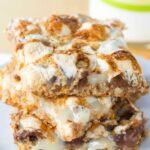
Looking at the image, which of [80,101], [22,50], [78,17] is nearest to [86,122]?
[80,101]

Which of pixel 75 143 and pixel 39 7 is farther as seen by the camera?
pixel 39 7

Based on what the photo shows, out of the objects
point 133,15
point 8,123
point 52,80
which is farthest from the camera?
point 133,15

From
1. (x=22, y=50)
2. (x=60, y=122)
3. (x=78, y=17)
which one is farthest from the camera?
(x=78, y=17)

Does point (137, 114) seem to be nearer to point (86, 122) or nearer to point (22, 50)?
point (86, 122)

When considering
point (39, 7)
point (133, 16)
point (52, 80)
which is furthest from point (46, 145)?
point (39, 7)

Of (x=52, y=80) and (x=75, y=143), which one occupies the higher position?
(x=52, y=80)

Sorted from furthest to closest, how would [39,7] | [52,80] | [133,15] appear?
[39,7] < [133,15] < [52,80]

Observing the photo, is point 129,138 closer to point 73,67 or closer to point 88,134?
point 88,134
